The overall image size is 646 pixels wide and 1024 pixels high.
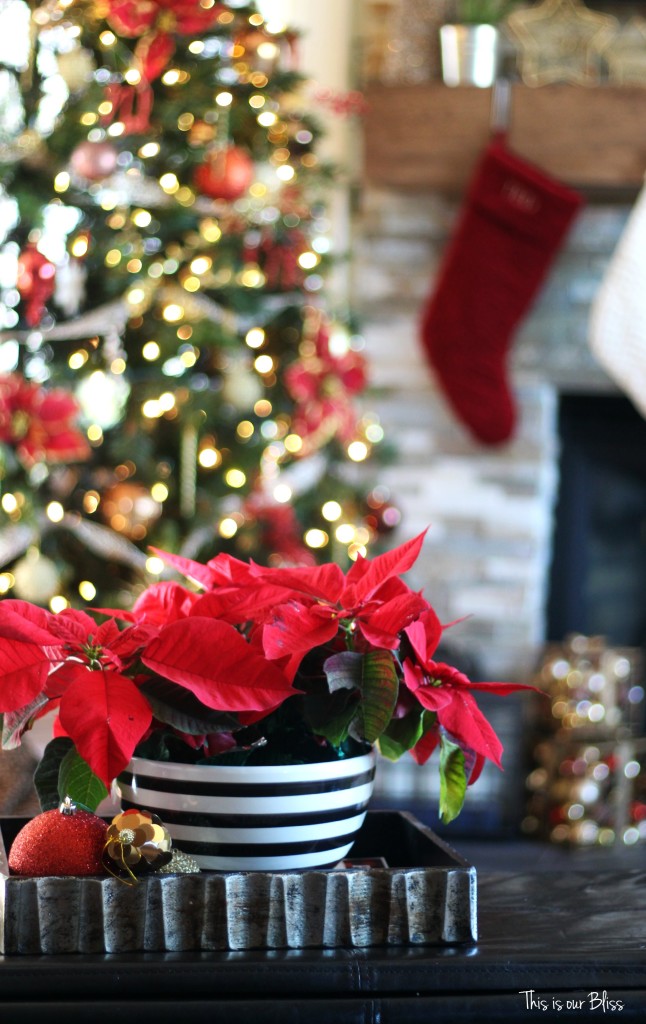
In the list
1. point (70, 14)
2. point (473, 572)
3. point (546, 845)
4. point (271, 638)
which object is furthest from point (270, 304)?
point (271, 638)

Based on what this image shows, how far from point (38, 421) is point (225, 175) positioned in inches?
22.4

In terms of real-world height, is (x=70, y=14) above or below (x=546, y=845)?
above

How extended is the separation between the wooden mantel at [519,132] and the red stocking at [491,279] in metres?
0.05

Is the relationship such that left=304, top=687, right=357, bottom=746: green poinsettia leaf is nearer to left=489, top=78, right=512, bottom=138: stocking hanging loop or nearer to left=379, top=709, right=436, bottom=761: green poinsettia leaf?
left=379, top=709, right=436, bottom=761: green poinsettia leaf

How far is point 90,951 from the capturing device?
62cm

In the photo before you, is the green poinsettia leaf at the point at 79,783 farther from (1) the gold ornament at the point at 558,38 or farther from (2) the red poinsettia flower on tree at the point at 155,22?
(1) the gold ornament at the point at 558,38

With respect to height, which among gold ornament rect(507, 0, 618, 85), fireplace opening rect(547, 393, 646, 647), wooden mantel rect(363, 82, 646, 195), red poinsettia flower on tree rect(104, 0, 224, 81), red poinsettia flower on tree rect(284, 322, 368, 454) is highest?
red poinsettia flower on tree rect(104, 0, 224, 81)

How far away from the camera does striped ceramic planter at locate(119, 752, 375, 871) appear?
26.7 inches

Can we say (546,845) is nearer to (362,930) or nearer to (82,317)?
(82,317)

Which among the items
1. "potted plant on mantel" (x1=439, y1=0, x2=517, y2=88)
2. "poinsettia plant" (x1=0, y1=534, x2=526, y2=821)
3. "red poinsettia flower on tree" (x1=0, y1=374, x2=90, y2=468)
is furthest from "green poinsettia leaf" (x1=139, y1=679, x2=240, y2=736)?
"potted plant on mantel" (x1=439, y1=0, x2=517, y2=88)

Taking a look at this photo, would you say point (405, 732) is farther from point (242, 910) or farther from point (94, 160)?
point (94, 160)

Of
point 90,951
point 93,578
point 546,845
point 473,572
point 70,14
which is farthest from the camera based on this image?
point 473,572

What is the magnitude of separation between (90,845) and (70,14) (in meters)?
1.86

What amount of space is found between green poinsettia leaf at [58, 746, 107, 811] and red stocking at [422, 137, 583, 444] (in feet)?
7.48
